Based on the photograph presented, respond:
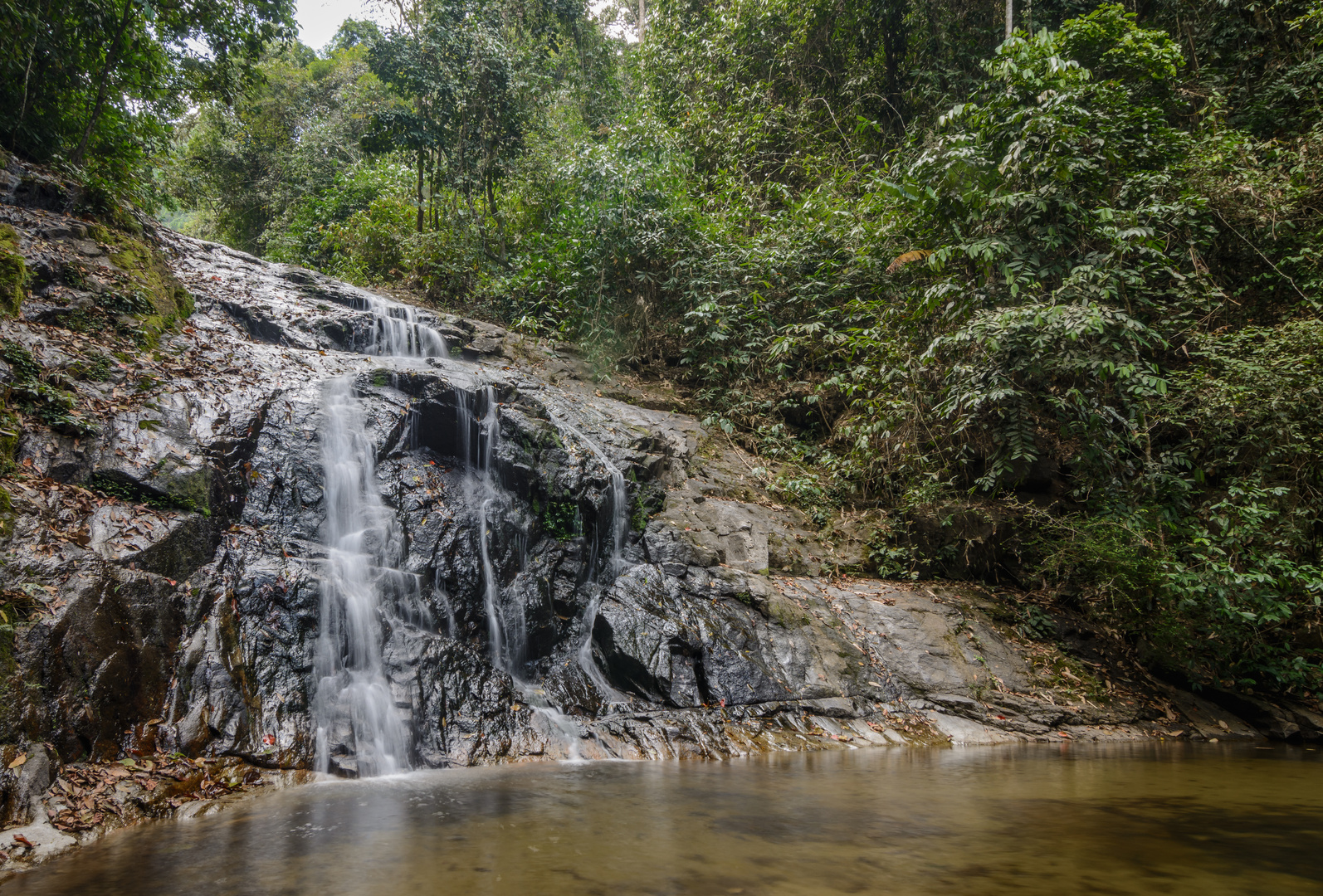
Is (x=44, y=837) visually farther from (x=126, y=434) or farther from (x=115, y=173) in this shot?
(x=115, y=173)

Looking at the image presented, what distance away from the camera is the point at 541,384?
10.7 m

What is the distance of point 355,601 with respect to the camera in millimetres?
6234

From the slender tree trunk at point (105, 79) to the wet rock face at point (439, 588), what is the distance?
6.35ft

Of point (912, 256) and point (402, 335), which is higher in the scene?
point (912, 256)

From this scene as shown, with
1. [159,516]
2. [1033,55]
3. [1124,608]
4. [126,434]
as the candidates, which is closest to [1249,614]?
[1124,608]

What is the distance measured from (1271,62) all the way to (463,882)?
14.6m

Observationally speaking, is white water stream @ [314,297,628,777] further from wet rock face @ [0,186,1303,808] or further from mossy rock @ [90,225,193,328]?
mossy rock @ [90,225,193,328]

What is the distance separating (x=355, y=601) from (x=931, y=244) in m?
8.59

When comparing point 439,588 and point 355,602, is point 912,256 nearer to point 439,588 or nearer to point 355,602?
point 439,588

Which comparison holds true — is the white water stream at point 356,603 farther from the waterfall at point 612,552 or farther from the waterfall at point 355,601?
the waterfall at point 612,552

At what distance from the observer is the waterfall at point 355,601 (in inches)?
213

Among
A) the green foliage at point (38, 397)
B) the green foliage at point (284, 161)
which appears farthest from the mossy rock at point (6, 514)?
the green foliage at point (284, 161)

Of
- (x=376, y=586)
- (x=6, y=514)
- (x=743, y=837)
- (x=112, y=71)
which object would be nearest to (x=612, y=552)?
(x=376, y=586)

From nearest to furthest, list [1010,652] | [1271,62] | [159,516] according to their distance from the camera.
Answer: [159,516]
[1010,652]
[1271,62]
